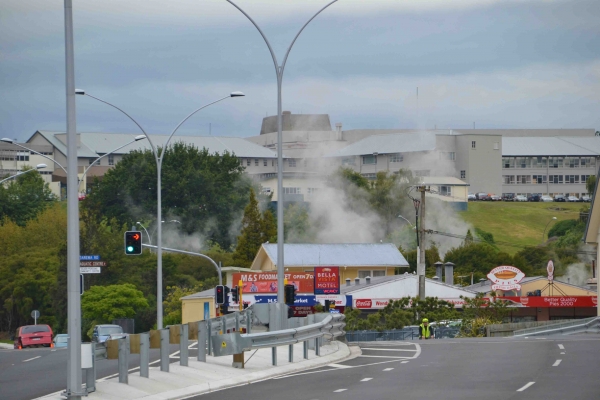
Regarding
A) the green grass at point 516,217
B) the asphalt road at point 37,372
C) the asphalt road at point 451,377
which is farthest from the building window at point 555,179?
the asphalt road at point 451,377

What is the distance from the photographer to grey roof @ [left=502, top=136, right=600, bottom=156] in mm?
167000

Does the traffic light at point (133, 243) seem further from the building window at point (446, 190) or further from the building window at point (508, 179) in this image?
the building window at point (508, 179)

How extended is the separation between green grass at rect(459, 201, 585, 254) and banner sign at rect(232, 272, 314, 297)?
65.6 metres

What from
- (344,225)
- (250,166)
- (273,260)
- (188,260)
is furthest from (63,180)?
(273,260)

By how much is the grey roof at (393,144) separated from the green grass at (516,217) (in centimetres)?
1264

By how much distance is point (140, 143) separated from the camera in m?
168

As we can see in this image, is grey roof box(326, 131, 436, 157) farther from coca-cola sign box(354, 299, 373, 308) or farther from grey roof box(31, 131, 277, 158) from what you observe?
coca-cola sign box(354, 299, 373, 308)

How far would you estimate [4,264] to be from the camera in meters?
87.4

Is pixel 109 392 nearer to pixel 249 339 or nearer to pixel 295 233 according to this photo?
pixel 249 339

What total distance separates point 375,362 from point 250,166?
164m

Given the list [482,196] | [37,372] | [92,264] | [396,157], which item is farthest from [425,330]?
[396,157]

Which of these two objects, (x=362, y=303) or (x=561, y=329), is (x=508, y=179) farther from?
(x=561, y=329)

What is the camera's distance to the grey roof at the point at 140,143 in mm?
173000

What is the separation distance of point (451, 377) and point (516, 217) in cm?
13066
